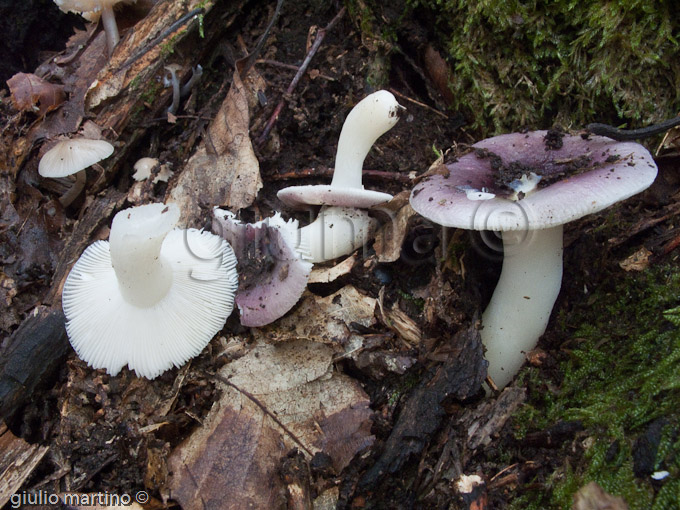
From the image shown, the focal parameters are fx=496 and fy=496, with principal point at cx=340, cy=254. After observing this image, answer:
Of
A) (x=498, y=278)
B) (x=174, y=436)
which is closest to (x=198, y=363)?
(x=174, y=436)

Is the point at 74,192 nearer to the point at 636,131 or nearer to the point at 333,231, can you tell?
the point at 333,231

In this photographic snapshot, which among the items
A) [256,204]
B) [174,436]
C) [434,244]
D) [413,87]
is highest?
[413,87]

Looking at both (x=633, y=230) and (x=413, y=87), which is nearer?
(x=633, y=230)

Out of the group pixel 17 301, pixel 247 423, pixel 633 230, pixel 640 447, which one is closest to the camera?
pixel 640 447

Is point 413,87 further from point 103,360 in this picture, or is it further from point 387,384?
point 103,360

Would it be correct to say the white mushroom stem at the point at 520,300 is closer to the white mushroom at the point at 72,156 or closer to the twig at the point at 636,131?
the twig at the point at 636,131

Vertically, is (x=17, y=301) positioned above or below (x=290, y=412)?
above

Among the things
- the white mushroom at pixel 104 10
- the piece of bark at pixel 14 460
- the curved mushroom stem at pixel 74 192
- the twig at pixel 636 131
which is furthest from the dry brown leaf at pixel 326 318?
the white mushroom at pixel 104 10
